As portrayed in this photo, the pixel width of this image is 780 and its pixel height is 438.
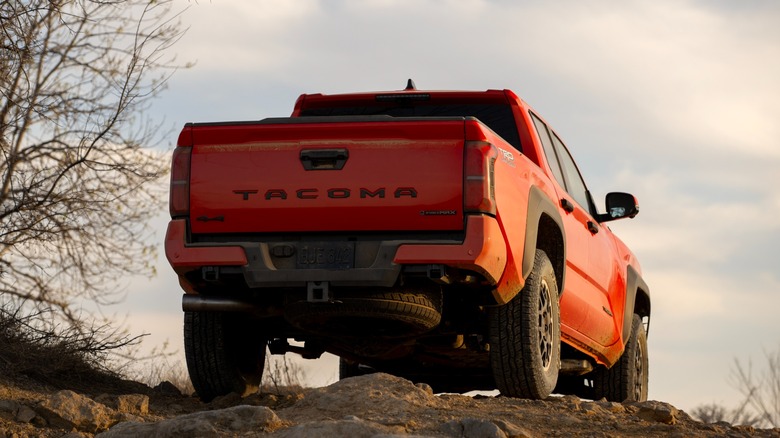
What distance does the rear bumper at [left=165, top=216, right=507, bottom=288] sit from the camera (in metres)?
6.11

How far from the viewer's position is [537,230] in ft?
23.3

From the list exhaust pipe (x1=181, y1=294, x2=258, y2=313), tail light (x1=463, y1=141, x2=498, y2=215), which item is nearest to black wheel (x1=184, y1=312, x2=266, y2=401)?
exhaust pipe (x1=181, y1=294, x2=258, y2=313)

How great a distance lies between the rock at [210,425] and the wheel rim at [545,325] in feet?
6.92

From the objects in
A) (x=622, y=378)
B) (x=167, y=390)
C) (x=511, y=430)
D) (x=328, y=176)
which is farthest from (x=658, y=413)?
(x=167, y=390)

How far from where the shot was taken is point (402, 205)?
6160 millimetres

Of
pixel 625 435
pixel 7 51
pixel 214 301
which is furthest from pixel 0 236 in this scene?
pixel 625 435

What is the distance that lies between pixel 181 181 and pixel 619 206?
3996mm

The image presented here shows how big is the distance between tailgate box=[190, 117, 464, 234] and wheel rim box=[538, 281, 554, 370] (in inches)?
46.0

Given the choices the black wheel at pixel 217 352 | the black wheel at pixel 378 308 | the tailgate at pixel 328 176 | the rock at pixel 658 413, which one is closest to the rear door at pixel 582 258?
the rock at pixel 658 413

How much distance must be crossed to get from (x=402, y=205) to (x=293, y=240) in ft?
2.10

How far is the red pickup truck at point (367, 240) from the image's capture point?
616 centimetres

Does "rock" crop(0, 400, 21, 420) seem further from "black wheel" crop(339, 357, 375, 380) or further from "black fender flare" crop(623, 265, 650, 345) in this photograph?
"black fender flare" crop(623, 265, 650, 345)

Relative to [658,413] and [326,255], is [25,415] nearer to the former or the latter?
[326,255]

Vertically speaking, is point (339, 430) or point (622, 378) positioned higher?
point (622, 378)
